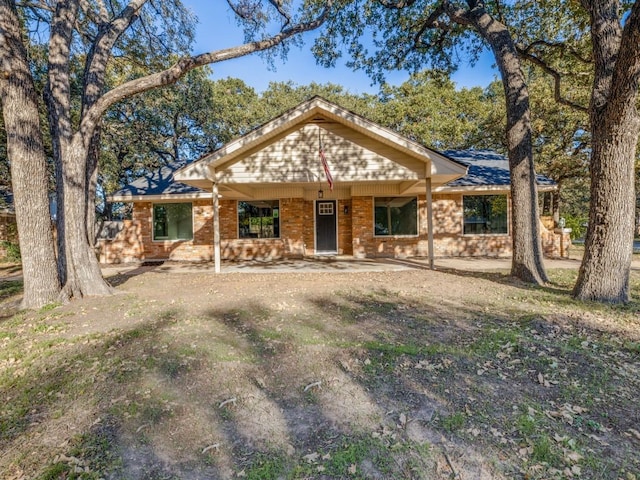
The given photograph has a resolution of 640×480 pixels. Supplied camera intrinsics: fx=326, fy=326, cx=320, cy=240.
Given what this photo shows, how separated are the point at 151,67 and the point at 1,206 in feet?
33.1

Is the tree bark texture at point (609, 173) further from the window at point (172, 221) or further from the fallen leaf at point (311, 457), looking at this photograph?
the window at point (172, 221)

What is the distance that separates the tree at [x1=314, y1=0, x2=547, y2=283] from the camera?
7086mm

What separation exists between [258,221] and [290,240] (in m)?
1.46

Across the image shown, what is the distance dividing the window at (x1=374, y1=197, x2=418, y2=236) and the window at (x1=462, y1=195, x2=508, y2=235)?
2032 mm

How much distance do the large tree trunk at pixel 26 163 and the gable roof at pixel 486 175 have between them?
11.4 m

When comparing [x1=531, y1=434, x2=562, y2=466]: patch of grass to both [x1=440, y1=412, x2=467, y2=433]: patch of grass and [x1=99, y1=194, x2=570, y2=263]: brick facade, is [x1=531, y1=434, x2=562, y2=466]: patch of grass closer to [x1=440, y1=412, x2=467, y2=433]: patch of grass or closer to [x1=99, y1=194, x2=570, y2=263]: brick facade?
[x1=440, y1=412, x2=467, y2=433]: patch of grass

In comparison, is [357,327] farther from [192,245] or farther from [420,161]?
[192,245]

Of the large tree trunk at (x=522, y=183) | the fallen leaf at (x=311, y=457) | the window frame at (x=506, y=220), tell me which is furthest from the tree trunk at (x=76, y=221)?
the window frame at (x=506, y=220)

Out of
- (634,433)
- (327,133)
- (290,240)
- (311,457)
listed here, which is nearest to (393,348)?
(311,457)

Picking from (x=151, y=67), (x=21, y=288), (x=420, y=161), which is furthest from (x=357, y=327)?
(x=151, y=67)

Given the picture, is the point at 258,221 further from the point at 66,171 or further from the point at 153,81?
the point at 66,171

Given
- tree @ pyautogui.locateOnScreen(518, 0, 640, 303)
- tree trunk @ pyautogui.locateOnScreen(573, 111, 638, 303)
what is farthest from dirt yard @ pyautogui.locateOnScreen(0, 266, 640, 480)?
tree @ pyautogui.locateOnScreen(518, 0, 640, 303)

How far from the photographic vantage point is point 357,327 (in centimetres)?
447

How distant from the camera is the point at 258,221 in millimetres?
12617
